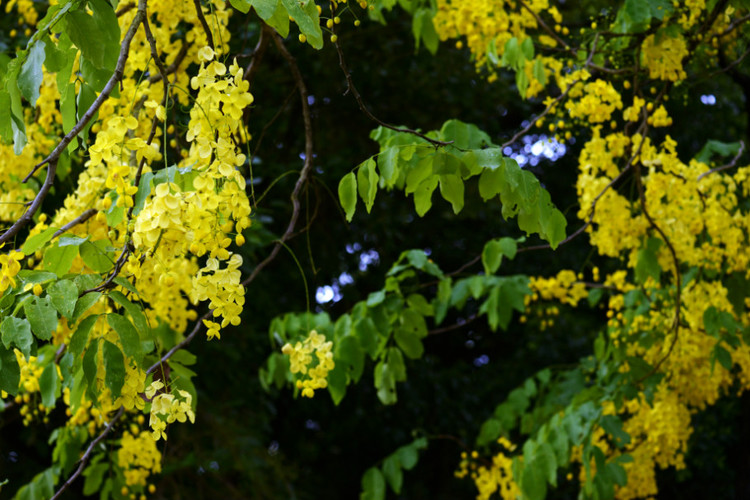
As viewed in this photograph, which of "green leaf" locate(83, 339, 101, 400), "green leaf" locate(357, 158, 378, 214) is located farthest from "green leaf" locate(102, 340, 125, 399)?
"green leaf" locate(357, 158, 378, 214)

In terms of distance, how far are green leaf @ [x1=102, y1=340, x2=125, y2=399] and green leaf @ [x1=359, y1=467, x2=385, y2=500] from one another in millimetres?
2305

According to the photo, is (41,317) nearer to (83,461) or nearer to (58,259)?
(58,259)

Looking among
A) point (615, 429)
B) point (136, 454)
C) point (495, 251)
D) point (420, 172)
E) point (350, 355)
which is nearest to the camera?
point (420, 172)

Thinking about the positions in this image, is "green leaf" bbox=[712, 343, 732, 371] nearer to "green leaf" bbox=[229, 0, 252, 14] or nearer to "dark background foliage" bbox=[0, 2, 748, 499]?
"dark background foliage" bbox=[0, 2, 748, 499]

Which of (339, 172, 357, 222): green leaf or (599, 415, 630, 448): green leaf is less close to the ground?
(339, 172, 357, 222): green leaf

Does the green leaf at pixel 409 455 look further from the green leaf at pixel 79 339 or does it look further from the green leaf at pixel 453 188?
the green leaf at pixel 79 339

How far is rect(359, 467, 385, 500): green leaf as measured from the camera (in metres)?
3.58

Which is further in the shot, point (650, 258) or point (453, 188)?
point (650, 258)

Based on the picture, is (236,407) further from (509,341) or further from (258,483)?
(509,341)

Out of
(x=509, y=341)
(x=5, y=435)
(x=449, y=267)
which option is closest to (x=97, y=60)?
(x=5, y=435)

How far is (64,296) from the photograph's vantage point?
1421 mm

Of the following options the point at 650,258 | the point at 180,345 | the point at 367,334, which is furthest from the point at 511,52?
the point at 180,345

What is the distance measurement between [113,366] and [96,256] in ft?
0.88

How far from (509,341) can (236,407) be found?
3089mm
